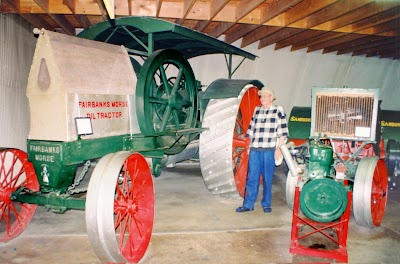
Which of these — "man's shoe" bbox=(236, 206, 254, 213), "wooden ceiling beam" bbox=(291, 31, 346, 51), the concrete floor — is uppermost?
"wooden ceiling beam" bbox=(291, 31, 346, 51)

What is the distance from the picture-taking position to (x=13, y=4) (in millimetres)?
4988

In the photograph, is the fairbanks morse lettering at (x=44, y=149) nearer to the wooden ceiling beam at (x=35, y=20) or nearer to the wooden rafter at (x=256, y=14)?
the wooden rafter at (x=256, y=14)

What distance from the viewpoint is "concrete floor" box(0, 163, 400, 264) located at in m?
3.05

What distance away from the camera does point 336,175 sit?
344cm

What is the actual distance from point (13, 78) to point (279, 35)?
551 cm

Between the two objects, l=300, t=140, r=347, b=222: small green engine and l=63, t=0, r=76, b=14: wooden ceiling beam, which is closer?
l=300, t=140, r=347, b=222: small green engine

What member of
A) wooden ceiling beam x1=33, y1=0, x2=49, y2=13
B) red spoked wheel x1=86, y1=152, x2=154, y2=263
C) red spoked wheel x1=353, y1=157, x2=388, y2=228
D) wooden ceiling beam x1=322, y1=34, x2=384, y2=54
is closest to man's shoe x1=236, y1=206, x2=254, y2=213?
red spoked wheel x1=353, y1=157, x2=388, y2=228

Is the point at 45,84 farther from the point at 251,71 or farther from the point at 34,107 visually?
the point at 251,71

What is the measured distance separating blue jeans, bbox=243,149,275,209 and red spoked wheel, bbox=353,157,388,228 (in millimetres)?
1036

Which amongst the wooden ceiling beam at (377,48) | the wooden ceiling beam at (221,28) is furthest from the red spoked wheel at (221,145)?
the wooden ceiling beam at (377,48)

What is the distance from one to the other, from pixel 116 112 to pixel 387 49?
26.2ft

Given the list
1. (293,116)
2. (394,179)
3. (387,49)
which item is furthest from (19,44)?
(387,49)

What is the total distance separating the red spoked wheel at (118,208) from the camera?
2475mm

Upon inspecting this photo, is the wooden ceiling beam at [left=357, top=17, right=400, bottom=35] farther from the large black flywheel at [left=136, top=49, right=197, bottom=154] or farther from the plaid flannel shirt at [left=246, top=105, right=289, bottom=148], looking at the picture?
the large black flywheel at [left=136, top=49, right=197, bottom=154]
